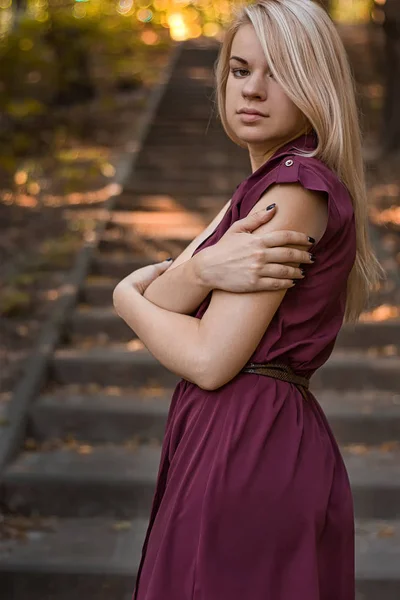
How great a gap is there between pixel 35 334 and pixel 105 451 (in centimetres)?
130

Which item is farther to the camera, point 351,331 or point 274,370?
point 351,331

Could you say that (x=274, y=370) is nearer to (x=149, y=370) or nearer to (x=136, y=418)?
(x=136, y=418)

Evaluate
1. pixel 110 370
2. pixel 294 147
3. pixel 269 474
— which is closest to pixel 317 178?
pixel 294 147

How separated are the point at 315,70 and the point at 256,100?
5.3 inches

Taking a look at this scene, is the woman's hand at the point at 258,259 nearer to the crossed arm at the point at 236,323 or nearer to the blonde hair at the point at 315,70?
the crossed arm at the point at 236,323

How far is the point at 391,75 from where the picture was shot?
8.48 m

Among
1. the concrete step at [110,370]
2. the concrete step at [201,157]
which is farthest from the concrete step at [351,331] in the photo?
the concrete step at [201,157]

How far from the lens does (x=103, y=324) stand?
5852 millimetres

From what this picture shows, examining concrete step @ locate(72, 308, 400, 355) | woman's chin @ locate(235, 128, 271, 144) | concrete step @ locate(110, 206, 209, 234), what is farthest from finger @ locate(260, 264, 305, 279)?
concrete step @ locate(110, 206, 209, 234)

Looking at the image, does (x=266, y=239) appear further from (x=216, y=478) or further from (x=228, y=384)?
(x=216, y=478)

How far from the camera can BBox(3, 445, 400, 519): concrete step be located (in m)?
4.41

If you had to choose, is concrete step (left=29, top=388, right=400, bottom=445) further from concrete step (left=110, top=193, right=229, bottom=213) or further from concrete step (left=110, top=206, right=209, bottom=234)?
concrete step (left=110, top=193, right=229, bottom=213)

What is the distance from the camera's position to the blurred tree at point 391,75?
8085 millimetres

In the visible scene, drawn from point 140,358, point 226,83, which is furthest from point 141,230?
point 226,83
